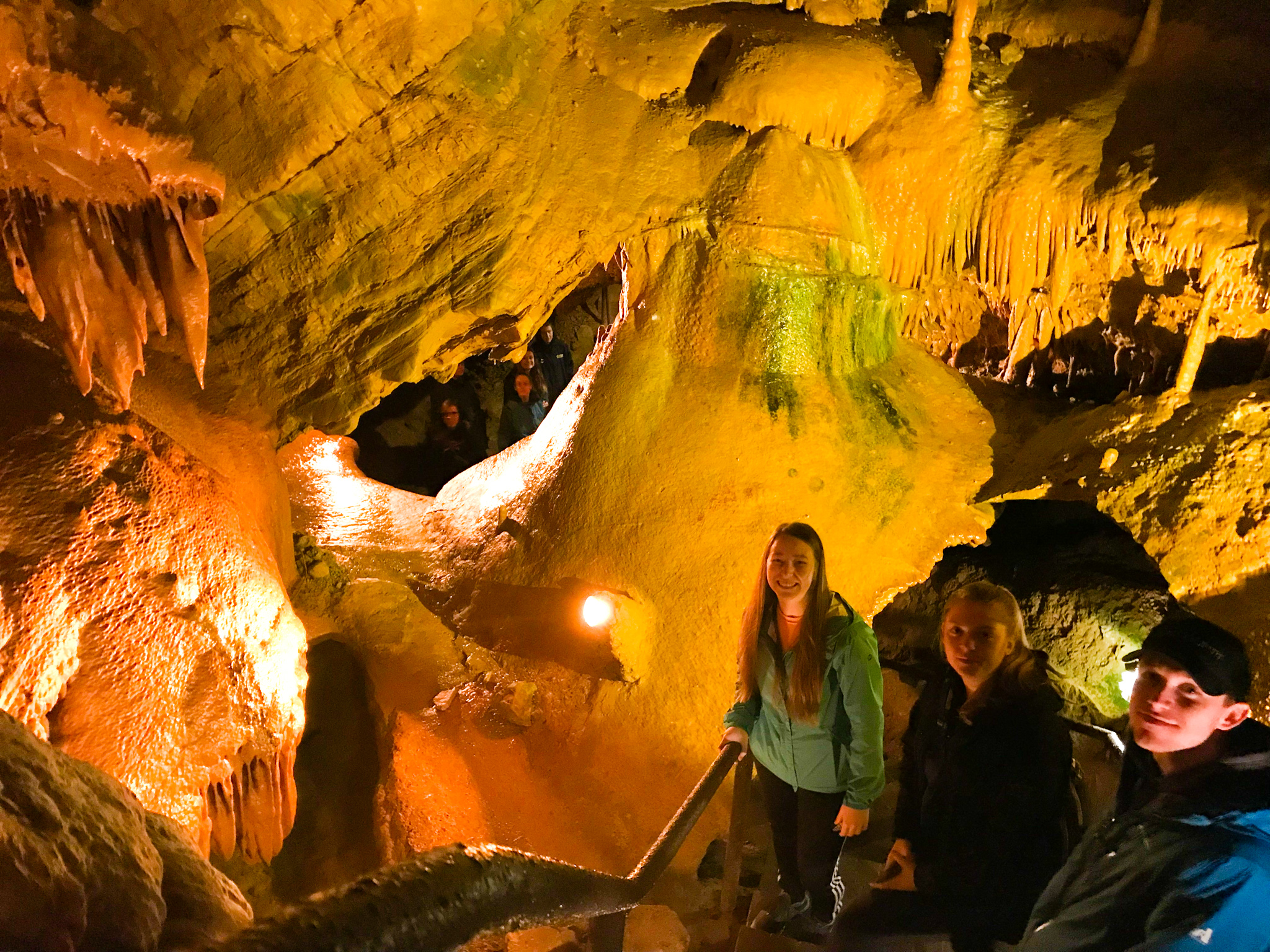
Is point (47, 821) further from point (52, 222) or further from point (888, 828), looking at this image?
point (888, 828)

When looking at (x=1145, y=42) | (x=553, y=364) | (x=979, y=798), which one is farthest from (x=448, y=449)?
(x=979, y=798)

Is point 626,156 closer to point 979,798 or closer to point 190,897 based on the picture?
point 979,798

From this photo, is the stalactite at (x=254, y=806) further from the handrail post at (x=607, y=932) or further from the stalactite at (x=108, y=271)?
the handrail post at (x=607, y=932)

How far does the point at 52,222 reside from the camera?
10.3 ft

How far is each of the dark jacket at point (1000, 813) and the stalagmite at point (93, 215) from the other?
11.1 feet

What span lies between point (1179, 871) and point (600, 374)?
4.83m

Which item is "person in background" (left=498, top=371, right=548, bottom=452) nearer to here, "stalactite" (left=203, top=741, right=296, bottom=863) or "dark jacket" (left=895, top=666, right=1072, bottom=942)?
"stalactite" (left=203, top=741, right=296, bottom=863)

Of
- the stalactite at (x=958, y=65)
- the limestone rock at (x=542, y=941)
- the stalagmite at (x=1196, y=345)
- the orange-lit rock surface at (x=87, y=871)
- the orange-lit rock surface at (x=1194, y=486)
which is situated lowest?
the limestone rock at (x=542, y=941)

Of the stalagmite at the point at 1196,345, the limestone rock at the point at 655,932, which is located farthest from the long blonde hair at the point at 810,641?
the stalagmite at the point at 1196,345

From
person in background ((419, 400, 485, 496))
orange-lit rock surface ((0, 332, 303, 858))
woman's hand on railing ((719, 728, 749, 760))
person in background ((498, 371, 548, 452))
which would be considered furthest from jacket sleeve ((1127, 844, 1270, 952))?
person in background ((419, 400, 485, 496))

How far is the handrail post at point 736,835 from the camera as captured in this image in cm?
324

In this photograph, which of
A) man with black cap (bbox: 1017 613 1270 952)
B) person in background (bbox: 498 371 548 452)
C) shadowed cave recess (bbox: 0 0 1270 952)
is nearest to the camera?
man with black cap (bbox: 1017 613 1270 952)

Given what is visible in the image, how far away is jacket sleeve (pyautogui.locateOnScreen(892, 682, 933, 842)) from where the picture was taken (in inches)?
97.7

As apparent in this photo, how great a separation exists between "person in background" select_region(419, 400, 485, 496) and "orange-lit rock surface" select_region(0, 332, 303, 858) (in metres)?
4.53
